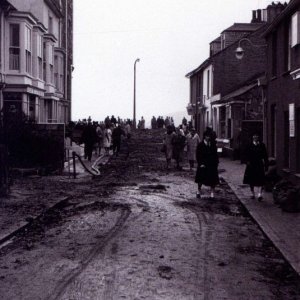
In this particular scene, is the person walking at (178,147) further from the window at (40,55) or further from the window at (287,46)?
the window at (40,55)

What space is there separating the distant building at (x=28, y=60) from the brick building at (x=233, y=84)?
9.93m

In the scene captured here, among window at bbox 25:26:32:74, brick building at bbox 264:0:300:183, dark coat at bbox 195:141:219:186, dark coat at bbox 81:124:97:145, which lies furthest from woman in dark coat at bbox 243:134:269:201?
window at bbox 25:26:32:74

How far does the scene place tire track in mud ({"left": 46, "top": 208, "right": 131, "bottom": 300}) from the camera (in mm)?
6473

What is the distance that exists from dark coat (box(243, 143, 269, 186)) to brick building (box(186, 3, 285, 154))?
1373cm

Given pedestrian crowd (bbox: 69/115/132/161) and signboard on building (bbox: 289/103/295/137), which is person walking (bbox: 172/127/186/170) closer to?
pedestrian crowd (bbox: 69/115/132/161)

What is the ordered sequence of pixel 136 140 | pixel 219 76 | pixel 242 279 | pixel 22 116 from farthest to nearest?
1. pixel 136 140
2. pixel 219 76
3. pixel 22 116
4. pixel 242 279

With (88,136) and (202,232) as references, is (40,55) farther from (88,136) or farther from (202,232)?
(202,232)

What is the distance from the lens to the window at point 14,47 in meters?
27.8

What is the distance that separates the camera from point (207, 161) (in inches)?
628

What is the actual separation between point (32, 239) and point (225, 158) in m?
25.2

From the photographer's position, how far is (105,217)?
12.3 metres

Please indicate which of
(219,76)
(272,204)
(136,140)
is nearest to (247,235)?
(272,204)

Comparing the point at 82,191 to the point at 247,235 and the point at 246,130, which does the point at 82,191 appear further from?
the point at 246,130

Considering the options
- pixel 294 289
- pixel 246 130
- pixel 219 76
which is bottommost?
pixel 294 289
